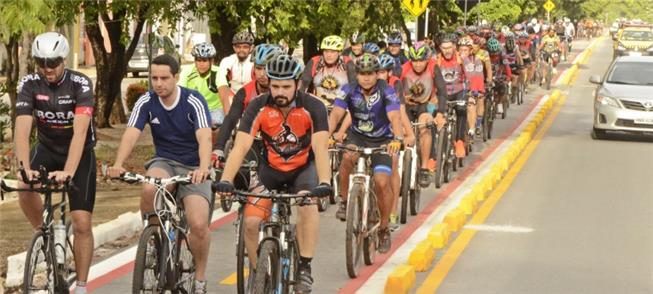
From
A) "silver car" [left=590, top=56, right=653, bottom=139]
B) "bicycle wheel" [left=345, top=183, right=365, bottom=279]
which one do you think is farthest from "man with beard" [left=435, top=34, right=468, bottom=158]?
"bicycle wheel" [left=345, top=183, right=365, bottom=279]

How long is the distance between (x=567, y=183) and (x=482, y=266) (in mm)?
7480

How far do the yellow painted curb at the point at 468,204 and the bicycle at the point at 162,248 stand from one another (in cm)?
659

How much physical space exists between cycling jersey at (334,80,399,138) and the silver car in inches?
574

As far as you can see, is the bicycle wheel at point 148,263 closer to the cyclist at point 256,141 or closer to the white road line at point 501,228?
the cyclist at point 256,141

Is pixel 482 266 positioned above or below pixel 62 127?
below

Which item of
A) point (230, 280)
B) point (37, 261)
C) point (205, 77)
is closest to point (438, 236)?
point (230, 280)

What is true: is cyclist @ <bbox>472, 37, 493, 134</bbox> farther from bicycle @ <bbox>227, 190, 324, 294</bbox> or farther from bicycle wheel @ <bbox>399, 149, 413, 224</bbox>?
bicycle @ <bbox>227, 190, 324, 294</bbox>

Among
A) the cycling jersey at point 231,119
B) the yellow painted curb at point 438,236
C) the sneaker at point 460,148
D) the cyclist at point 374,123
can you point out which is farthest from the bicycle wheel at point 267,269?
the sneaker at point 460,148

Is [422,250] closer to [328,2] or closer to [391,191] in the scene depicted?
[391,191]

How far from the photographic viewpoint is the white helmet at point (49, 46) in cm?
857

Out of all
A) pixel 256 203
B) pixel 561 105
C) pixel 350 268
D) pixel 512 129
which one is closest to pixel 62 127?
pixel 256 203

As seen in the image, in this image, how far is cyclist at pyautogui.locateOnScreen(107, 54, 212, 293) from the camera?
8938 mm

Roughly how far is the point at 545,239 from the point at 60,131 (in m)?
6.20

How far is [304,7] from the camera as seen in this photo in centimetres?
2191
